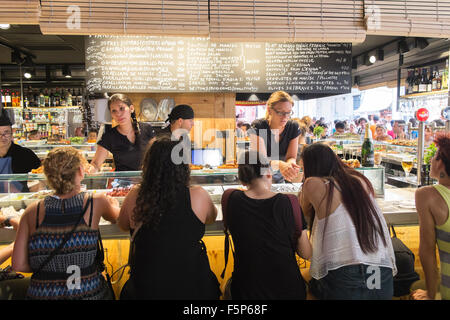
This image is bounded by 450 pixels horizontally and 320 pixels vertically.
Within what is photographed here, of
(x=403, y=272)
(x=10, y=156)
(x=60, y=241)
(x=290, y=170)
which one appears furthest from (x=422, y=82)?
(x=60, y=241)

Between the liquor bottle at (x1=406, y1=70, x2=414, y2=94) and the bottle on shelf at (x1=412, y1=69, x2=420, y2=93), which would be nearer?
the bottle on shelf at (x1=412, y1=69, x2=420, y2=93)

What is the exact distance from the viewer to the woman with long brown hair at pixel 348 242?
71.8 inches

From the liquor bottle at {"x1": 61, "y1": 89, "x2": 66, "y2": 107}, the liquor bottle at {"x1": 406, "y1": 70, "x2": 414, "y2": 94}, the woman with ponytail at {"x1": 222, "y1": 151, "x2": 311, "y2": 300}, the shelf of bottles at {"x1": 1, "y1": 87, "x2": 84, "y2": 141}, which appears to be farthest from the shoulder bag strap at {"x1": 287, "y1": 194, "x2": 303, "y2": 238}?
the liquor bottle at {"x1": 61, "y1": 89, "x2": 66, "y2": 107}

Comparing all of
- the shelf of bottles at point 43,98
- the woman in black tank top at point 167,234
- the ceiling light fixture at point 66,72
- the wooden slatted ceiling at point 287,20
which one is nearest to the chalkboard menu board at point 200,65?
the wooden slatted ceiling at point 287,20

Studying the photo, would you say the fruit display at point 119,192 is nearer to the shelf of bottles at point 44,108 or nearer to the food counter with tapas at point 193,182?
the food counter with tapas at point 193,182

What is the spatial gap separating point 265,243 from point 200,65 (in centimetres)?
419

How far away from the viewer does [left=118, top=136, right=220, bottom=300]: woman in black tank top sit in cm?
174

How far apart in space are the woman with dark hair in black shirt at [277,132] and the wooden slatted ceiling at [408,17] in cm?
87

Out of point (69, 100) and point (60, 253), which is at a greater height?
point (69, 100)

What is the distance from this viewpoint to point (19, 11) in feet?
8.14

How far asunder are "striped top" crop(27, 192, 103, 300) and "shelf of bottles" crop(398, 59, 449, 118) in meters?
7.58

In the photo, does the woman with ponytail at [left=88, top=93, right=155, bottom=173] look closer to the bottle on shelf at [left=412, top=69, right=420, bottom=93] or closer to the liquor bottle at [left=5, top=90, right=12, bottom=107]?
the bottle on shelf at [left=412, top=69, right=420, bottom=93]

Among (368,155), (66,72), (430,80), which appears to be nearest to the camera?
(368,155)

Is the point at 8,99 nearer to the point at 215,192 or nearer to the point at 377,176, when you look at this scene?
the point at 215,192
